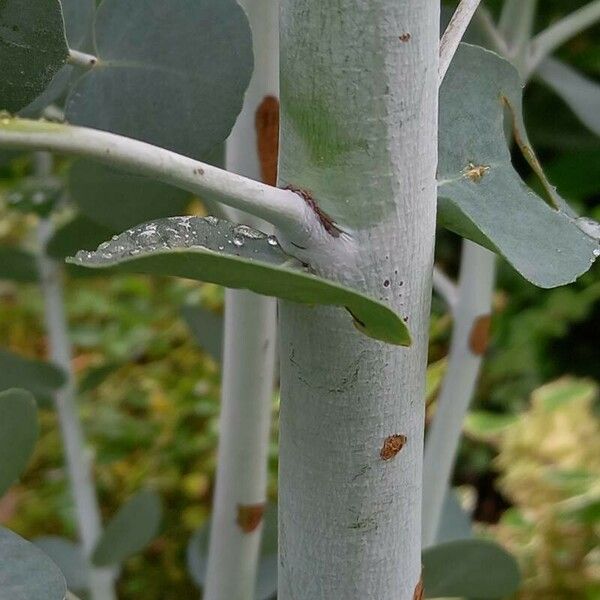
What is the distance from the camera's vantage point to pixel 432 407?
108 cm

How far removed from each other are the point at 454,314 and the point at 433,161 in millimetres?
313

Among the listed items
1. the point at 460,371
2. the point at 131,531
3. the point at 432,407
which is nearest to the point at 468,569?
the point at 460,371

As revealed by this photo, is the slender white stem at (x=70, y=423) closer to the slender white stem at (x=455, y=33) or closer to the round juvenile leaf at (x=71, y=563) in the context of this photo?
the round juvenile leaf at (x=71, y=563)

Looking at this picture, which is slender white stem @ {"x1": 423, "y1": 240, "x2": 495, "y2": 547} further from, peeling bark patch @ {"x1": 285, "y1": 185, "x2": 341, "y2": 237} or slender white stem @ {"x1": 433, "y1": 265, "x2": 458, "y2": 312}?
peeling bark patch @ {"x1": 285, "y1": 185, "x2": 341, "y2": 237}

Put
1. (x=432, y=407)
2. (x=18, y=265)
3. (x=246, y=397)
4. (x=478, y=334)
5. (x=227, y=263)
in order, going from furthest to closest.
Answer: (x=432, y=407) < (x=18, y=265) < (x=478, y=334) < (x=246, y=397) < (x=227, y=263)

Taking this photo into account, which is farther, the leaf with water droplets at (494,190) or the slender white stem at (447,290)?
the slender white stem at (447,290)

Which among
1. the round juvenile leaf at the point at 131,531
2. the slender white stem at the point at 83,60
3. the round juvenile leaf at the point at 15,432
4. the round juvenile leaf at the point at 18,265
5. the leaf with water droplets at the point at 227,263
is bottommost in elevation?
the round juvenile leaf at the point at 131,531

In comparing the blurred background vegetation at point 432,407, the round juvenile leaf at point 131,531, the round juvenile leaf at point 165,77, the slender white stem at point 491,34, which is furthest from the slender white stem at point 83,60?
the blurred background vegetation at point 432,407

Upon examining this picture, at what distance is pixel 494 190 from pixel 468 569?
0.29 meters

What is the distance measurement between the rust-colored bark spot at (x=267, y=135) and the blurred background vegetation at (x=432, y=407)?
0.48 metres

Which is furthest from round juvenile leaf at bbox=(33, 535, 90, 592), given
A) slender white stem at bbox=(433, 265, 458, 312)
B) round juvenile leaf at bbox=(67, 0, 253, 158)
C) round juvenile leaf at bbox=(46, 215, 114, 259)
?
round juvenile leaf at bbox=(67, 0, 253, 158)

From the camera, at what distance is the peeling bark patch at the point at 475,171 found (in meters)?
0.27

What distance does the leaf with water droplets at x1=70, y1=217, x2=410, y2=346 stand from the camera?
0.59 feet

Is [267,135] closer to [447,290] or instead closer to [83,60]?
[83,60]
